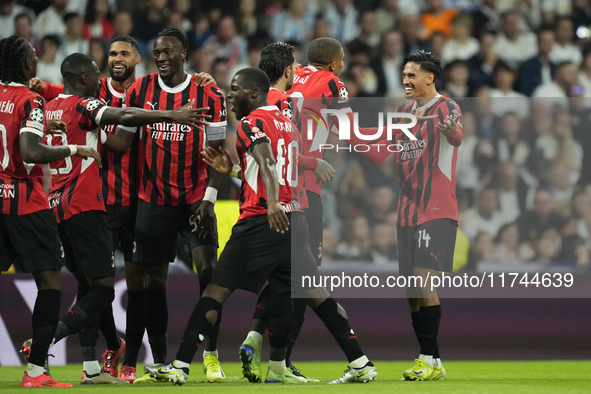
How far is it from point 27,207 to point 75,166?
626mm

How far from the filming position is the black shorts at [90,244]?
5.81 meters

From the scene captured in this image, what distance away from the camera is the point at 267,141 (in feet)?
17.5

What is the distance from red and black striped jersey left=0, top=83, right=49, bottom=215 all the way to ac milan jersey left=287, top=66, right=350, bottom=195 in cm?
209

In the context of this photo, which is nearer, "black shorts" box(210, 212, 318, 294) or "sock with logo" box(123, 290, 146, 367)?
"black shorts" box(210, 212, 318, 294)

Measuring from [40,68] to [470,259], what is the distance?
6620 millimetres

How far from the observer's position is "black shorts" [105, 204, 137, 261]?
632 centimetres

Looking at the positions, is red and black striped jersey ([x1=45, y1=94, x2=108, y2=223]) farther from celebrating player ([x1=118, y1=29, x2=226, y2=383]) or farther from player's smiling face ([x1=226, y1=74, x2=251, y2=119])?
player's smiling face ([x1=226, y1=74, x2=251, y2=119])

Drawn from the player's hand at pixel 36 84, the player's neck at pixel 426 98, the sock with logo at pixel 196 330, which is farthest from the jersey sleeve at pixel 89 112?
the player's neck at pixel 426 98

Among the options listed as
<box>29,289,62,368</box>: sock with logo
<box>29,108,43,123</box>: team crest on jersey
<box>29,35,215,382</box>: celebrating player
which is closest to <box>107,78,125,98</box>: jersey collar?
<box>29,35,215,382</box>: celebrating player

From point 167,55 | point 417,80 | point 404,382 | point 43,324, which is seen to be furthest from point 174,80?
point 404,382

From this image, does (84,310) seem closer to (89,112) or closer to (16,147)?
(16,147)

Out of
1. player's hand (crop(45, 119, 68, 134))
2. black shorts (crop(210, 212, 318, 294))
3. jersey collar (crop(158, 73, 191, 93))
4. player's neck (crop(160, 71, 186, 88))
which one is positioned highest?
player's neck (crop(160, 71, 186, 88))

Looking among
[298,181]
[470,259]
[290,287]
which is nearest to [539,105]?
[470,259]

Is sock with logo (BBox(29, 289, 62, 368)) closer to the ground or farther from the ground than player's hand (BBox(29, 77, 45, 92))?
closer to the ground
